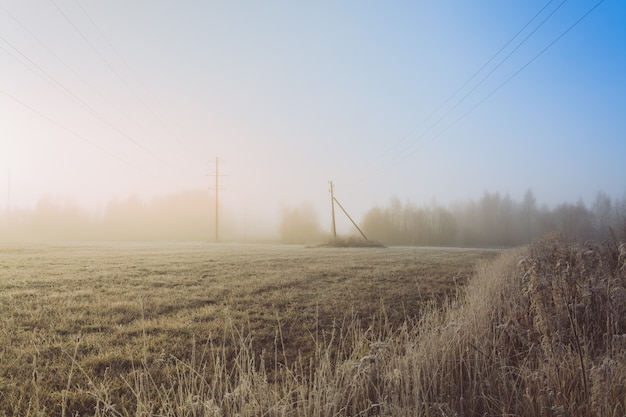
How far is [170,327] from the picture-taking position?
5988 millimetres

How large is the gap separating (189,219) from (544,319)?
2720 inches

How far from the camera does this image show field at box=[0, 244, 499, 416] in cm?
371

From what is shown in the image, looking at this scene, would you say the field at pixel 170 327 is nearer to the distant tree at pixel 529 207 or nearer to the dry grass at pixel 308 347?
the dry grass at pixel 308 347

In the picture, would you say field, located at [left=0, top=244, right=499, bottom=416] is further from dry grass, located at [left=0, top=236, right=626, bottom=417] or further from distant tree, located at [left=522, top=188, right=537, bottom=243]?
distant tree, located at [left=522, top=188, right=537, bottom=243]

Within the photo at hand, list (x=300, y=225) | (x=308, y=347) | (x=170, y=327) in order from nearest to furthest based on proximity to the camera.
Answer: (x=308, y=347) → (x=170, y=327) → (x=300, y=225)

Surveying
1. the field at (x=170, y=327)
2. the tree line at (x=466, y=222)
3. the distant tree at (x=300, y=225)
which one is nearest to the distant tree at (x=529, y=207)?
the tree line at (x=466, y=222)

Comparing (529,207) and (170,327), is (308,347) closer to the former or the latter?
(170,327)

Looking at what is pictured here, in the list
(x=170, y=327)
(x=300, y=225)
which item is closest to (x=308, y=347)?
(x=170, y=327)

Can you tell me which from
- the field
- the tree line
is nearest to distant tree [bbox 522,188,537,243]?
the tree line

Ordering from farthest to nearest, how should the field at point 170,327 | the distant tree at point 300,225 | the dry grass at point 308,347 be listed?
the distant tree at point 300,225
the field at point 170,327
the dry grass at point 308,347

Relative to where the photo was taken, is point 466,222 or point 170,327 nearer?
point 170,327

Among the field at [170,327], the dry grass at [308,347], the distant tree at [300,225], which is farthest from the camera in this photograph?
the distant tree at [300,225]

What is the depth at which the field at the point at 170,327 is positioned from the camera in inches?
146

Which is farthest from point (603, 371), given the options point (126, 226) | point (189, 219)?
point (126, 226)
